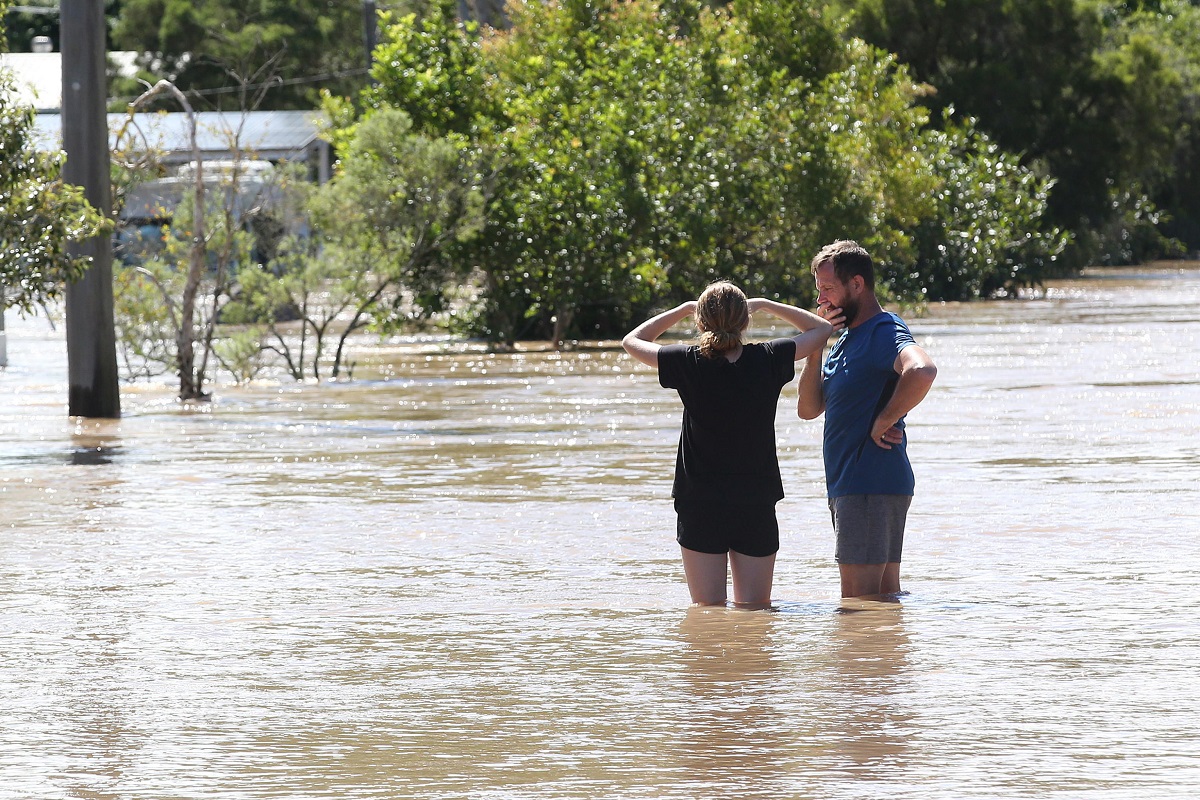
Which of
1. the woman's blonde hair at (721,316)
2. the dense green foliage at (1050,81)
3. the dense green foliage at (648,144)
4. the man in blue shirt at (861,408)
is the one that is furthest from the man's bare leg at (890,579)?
the dense green foliage at (1050,81)

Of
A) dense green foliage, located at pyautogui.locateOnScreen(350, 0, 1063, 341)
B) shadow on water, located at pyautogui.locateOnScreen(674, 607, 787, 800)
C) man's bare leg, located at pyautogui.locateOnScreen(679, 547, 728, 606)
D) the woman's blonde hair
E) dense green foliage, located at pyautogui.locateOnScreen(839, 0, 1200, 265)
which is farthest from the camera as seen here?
dense green foliage, located at pyautogui.locateOnScreen(839, 0, 1200, 265)

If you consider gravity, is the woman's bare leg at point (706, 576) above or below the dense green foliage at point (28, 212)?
below

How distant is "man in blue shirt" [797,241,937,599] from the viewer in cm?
773

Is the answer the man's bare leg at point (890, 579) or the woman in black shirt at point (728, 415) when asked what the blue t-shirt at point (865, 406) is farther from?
the man's bare leg at point (890, 579)

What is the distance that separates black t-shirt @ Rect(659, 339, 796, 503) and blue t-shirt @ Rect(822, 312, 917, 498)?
21cm

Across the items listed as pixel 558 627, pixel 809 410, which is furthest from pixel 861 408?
pixel 558 627

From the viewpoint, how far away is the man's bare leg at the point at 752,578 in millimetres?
8203

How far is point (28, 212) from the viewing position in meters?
16.2

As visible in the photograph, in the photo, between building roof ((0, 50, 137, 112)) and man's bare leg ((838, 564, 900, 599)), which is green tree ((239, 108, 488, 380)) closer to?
man's bare leg ((838, 564, 900, 599))

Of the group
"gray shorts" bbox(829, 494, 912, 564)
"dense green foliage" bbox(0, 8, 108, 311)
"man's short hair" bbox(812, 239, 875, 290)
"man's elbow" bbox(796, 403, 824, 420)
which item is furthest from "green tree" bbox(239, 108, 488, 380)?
"man's short hair" bbox(812, 239, 875, 290)

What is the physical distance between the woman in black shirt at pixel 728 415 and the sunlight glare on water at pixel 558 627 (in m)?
0.44

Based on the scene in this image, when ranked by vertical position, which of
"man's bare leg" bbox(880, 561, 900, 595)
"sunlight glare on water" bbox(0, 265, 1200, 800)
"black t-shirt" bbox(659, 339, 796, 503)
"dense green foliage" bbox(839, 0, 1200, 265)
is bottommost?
"sunlight glare on water" bbox(0, 265, 1200, 800)

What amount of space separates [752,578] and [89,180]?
1156 cm

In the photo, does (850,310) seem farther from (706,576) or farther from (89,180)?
(89,180)
